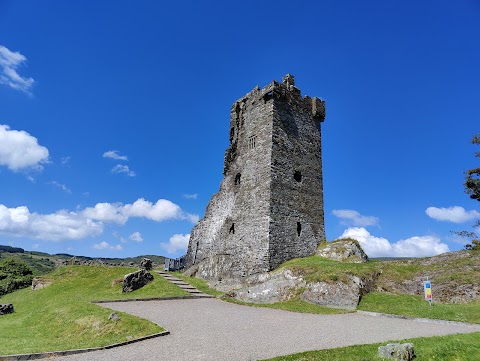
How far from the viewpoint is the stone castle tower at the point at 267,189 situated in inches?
898

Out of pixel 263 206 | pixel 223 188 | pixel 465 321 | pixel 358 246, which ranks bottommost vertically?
pixel 465 321

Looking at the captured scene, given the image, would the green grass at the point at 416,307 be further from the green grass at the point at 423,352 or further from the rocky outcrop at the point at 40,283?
the rocky outcrop at the point at 40,283

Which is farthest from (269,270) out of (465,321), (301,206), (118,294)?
(465,321)

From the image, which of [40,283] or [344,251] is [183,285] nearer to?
[40,283]

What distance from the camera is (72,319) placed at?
516 inches

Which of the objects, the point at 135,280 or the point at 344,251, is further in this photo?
the point at 344,251

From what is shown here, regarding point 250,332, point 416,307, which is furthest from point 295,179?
point 250,332

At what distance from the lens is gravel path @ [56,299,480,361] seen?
828cm

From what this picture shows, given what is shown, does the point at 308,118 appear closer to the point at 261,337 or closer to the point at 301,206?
the point at 301,206

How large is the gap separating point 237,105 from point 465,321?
73.5 ft

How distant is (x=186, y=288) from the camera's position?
21156 millimetres

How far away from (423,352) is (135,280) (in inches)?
655

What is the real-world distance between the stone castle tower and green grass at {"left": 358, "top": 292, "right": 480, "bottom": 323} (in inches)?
302

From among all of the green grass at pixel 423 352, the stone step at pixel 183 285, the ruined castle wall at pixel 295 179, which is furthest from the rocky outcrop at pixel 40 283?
the green grass at pixel 423 352
